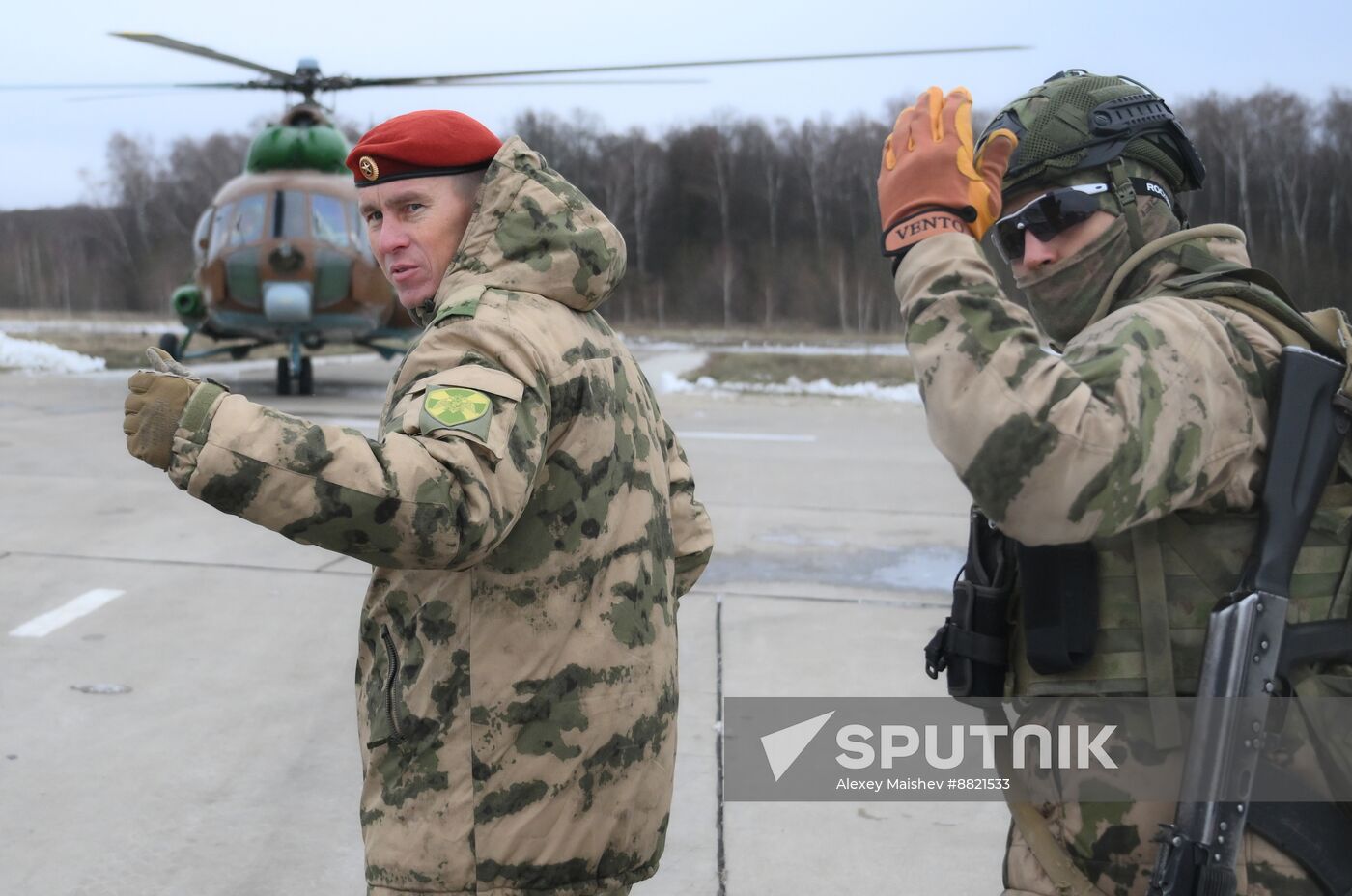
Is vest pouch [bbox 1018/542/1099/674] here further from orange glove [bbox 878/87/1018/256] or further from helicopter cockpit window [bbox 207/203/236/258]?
helicopter cockpit window [bbox 207/203/236/258]

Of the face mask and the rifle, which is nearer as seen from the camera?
the rifle

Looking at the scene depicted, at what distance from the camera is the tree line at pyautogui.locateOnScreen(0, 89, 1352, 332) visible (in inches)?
1898

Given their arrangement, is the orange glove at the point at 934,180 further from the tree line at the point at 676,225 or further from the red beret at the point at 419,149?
the tree line at the point at 676,225

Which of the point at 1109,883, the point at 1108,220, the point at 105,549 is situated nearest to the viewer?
the point at 1109,883

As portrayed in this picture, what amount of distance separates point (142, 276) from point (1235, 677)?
183 feet

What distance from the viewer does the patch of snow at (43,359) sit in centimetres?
1805

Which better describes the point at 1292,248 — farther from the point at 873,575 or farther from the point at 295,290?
the point at 873,575

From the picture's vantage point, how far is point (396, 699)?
183 cm

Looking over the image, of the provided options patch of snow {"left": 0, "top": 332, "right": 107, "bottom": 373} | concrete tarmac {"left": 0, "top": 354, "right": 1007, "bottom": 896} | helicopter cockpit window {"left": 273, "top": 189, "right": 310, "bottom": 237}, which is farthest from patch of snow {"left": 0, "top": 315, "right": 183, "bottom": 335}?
concrete tarmac {"left": 0, "top": 354, "right": 1007, "bottom": 896}

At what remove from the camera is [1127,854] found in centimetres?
165

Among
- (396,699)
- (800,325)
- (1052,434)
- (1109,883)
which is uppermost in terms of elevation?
(1052,434)

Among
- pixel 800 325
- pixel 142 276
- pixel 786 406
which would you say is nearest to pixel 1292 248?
pixel 800 325

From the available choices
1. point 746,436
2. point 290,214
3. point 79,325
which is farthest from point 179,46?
point 79,325

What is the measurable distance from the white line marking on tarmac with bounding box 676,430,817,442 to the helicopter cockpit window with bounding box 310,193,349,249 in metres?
5.16
